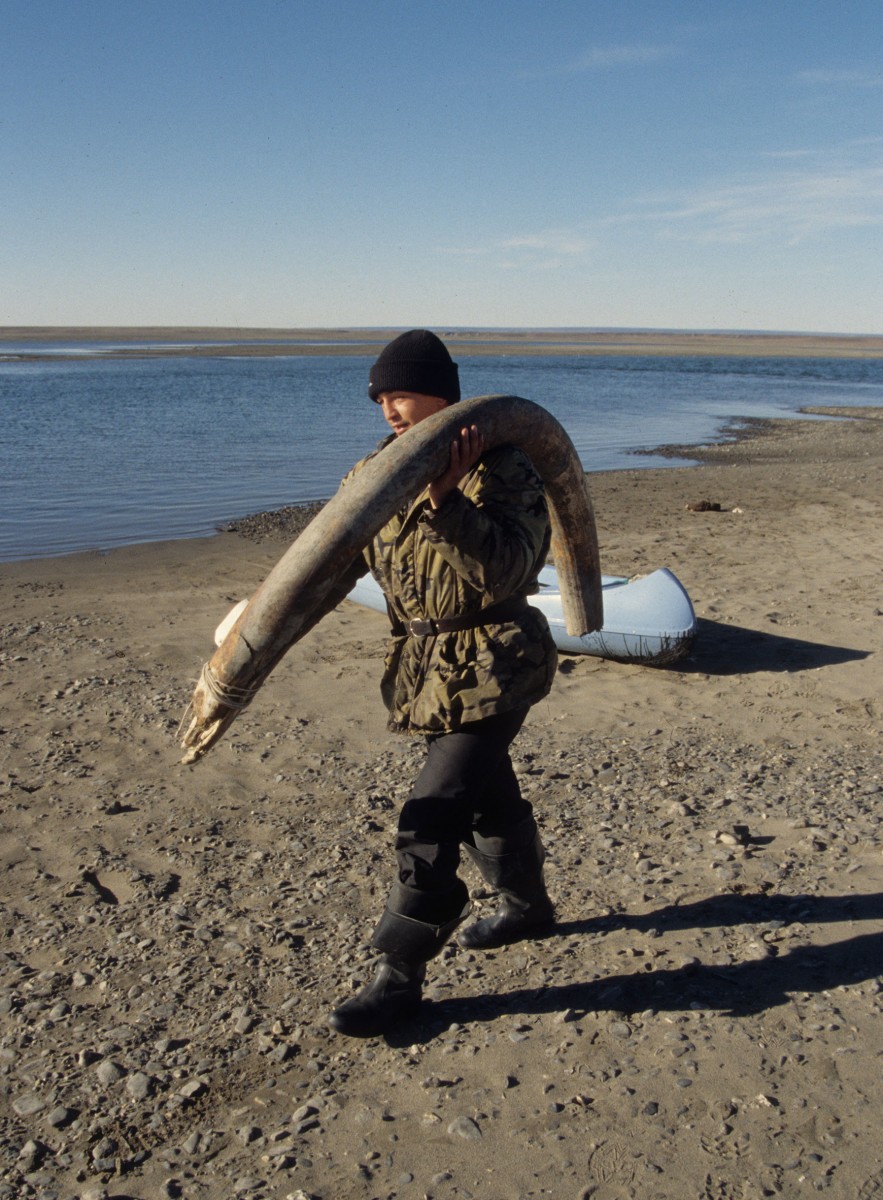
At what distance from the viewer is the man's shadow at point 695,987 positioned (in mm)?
3365

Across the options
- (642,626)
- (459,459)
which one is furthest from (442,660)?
(642,626)

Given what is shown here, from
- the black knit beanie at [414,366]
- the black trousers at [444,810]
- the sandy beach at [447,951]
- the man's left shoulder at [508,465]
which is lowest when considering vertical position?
the sandy beach at [447,951]

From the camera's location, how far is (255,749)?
19.2 ft

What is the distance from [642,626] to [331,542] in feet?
14.5

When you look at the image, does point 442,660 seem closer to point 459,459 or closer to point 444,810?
point 444,810

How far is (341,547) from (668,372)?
69653mm

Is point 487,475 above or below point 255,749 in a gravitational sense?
above

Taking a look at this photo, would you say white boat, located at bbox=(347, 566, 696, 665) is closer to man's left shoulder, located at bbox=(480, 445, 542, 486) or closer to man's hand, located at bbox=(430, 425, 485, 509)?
man's left shoulder, located at bbox=(480, 445, 542, 486)

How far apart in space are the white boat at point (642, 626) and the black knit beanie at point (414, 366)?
3805 mm

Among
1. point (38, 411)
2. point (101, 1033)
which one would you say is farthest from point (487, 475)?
point (38, 411)

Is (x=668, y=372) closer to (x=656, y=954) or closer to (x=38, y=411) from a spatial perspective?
(x=38, y=411)

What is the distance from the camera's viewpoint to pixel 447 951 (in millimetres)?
3785

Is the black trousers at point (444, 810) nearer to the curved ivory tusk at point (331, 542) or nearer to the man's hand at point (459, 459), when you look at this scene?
the curved ivory tusk at point (331, 542)

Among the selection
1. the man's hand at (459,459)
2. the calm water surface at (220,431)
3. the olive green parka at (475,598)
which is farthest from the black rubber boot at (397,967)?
the calm water surface at (220,431)
